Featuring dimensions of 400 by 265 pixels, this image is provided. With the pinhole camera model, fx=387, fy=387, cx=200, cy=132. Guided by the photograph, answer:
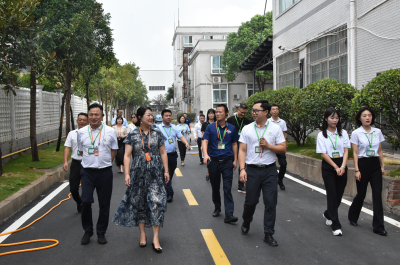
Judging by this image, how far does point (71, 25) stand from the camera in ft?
48.4

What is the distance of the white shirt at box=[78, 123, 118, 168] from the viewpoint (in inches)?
205

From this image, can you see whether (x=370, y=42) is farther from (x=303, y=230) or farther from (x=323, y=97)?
(x=303, y=230)

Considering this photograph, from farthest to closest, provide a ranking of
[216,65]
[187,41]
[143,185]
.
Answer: [187,41] < [216,65] < [143,185]

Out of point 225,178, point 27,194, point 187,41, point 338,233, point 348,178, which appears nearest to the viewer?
point 338,233

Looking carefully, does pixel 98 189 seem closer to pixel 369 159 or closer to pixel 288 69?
pixel 369 159

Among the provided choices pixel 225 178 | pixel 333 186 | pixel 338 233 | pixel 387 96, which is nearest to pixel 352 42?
pixel 387 96

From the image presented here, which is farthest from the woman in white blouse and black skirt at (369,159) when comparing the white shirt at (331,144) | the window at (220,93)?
the window at (220,93)

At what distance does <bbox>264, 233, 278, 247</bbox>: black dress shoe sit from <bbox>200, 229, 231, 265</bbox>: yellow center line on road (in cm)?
64

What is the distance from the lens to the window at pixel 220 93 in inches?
2007

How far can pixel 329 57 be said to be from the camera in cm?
1583

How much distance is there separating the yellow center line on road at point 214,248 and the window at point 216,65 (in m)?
46.5

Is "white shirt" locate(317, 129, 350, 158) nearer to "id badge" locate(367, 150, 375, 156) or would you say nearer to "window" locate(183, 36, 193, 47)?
"id badge" locate(367, 150, 375, 156)

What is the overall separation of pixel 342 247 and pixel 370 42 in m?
9.84

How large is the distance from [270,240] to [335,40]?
40.1 feet
